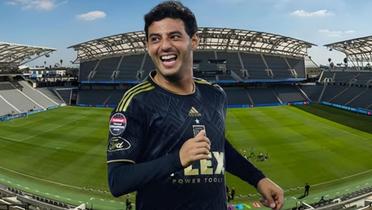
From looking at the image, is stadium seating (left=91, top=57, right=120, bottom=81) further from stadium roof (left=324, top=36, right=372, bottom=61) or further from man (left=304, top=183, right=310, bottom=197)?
man (left=304, top=183, right=310, bottom=197)

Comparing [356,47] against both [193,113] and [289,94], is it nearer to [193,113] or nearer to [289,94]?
[289,94]

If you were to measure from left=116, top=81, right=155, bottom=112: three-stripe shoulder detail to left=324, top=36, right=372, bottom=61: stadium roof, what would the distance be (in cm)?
6485

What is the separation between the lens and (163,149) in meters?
3.12

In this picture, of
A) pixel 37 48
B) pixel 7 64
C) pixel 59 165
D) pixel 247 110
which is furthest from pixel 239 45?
pixel 59 165

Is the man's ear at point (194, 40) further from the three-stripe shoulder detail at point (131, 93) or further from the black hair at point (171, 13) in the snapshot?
the three-stripe shoulder detail at point (131, 93)

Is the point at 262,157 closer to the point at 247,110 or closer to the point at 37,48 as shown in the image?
the point at 247,110

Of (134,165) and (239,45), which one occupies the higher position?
(239,45)

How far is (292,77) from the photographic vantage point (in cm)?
7756

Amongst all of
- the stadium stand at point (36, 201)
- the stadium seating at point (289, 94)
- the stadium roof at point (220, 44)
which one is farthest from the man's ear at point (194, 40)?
the stadium seating at point (289, 94)

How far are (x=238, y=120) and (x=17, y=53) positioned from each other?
43322 millimetres

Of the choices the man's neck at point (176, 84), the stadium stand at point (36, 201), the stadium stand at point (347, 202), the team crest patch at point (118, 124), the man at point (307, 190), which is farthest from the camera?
the man at point (307, 190)

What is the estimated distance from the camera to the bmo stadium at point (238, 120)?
22897 mm

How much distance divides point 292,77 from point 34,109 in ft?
169

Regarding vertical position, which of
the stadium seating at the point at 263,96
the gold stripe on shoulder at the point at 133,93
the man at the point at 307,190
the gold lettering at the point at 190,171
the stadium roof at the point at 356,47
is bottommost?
the man at the point at 307,190
